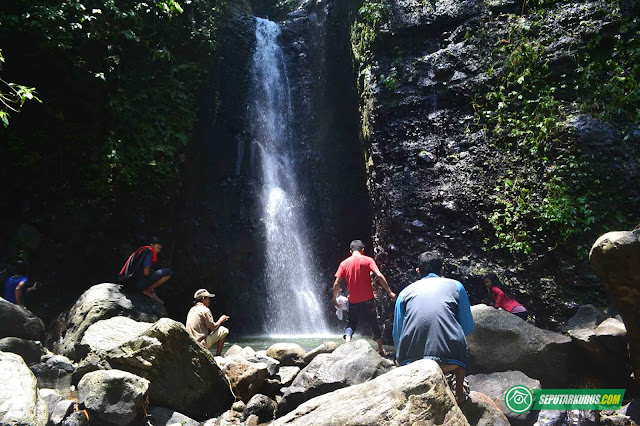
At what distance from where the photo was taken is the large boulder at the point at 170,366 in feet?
15.1

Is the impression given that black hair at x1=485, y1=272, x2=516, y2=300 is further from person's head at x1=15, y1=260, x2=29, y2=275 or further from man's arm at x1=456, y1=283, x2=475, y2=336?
person's head at x1=15, y1=260, x2=29, y2=275

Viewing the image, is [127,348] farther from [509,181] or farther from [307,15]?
[307,15]

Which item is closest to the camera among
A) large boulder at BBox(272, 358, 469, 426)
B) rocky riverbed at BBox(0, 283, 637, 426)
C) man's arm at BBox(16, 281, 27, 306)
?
large boulder at BBox(272, 358, 469, 426)

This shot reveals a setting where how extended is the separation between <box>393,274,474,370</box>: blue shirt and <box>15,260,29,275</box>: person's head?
8811 millimetres

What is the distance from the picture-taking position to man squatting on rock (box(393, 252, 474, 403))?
3.42 m

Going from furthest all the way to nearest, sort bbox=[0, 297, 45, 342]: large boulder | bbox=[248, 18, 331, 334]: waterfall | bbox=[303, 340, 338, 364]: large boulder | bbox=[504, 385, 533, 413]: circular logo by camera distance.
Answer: bbox=[248, 18, 331, 334]: waterfall → bbox=[0, 297, 45, 342]: large boulder → bbox=[303, 340, 338, 364]: large boulder → bbox=[504, 385, 533, 413]: circular logo

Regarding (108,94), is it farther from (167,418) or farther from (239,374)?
(167,418)

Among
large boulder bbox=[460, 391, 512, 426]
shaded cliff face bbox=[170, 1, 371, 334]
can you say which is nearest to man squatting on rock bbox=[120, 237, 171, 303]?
shaded cliff face bbox=[170, 1, 371, 334]

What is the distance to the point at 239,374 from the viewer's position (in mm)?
5160

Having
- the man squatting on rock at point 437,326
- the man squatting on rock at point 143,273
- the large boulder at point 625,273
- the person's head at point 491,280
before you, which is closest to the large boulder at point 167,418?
the man squatting on rock at point 437,326

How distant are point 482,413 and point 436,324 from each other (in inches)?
43.5

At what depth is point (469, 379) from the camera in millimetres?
4723

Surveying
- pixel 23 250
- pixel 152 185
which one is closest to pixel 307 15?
pixel 152 185

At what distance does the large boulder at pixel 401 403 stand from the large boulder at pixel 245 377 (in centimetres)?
256
